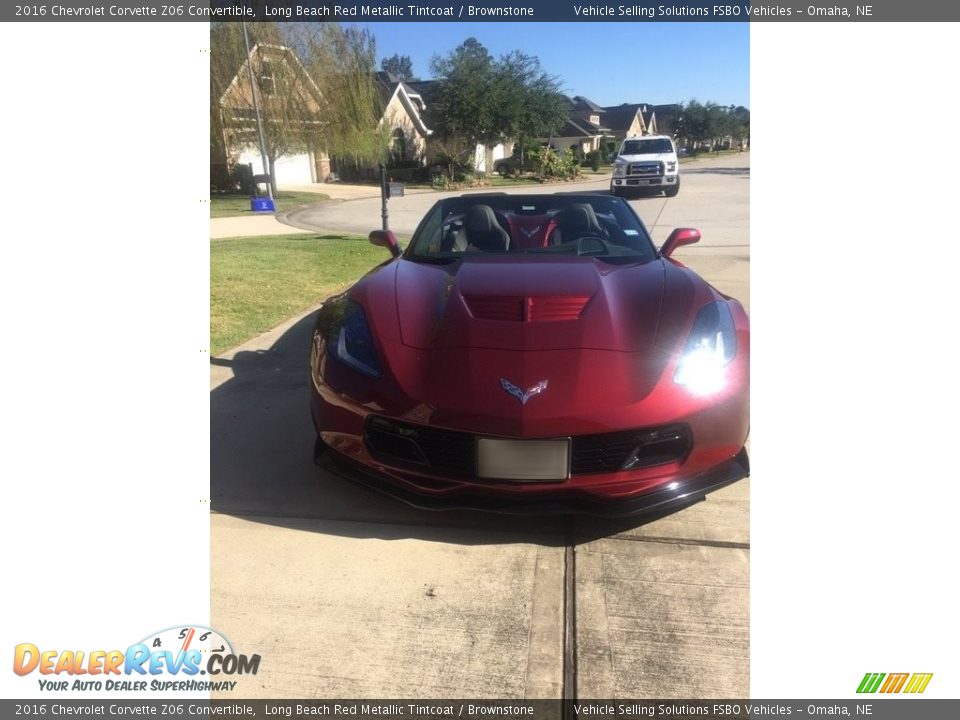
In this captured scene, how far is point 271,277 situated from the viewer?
306 inches

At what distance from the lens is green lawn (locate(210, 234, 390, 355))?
566 cm

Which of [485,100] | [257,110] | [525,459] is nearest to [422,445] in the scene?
[525,459]

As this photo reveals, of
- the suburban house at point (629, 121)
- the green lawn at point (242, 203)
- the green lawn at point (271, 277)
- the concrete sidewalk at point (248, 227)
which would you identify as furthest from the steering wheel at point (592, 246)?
the suburban house at point (629, 121)

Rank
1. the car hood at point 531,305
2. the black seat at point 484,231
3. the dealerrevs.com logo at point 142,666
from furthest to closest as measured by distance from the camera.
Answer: the black seat at point 484,231, the car hood at point 531,305, the dealerrevs.com logo at point 142,666

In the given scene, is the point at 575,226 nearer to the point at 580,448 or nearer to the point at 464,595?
the point at 580,448

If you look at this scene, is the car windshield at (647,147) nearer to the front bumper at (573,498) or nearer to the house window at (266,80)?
the house window at (266,80)

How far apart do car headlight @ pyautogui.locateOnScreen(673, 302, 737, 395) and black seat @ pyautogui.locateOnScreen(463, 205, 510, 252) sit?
4.47ft

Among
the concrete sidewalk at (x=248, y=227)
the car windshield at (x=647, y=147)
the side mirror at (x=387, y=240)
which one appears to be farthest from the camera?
the car windshield at (x=647, y=147)

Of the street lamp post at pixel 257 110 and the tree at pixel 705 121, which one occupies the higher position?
the tree at pixel 705 121

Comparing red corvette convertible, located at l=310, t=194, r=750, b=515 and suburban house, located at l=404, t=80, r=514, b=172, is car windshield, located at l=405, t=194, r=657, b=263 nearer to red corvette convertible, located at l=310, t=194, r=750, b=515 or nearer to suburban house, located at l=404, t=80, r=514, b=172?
red corvette convertible, located at l=310, t=194, r=750, b=515

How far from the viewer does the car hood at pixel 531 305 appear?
254cm

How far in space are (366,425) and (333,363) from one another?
34cm

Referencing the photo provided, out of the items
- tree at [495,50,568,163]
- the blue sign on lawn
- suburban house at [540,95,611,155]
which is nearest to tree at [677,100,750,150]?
suburban house at [540,95,611,155]

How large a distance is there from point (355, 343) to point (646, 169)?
20.5 m
